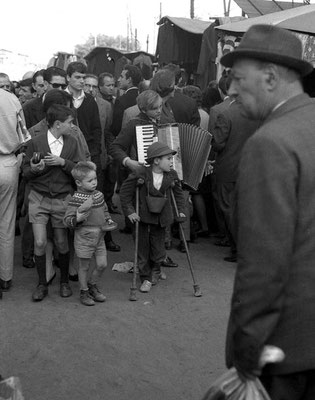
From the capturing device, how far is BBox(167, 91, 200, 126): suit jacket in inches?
306

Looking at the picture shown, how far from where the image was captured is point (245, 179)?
2.40 m

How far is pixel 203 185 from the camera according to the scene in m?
8.65

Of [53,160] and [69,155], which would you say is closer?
[53,160]

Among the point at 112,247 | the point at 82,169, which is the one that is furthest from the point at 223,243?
the point at 82,169

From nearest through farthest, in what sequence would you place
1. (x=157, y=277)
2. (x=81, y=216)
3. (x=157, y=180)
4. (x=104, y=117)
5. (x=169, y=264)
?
(x=81, y=216), (x=157, y=180), (x=157, y=277), (x=169, y=264), (x=104, y=117)

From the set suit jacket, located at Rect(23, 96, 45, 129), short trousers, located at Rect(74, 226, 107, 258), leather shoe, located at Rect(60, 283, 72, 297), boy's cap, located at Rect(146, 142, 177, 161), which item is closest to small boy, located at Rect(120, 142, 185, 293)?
boy's cap, located at Rect(146, 142, 177, 161)

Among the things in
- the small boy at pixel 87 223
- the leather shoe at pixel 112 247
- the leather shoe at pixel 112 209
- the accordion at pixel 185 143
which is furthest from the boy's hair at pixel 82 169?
the leather shoe at pixel 112 209

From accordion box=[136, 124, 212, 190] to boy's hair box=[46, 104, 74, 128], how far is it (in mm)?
931

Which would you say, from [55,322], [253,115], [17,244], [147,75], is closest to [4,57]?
[147,75]

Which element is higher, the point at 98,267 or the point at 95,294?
the point at 98,267

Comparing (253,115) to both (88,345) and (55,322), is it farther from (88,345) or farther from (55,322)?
(55,322)

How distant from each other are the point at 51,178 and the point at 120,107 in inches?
109

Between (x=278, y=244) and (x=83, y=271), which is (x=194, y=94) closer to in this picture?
(x=83, y=271)

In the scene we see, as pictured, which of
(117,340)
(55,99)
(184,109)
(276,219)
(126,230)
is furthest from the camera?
(126,230)
